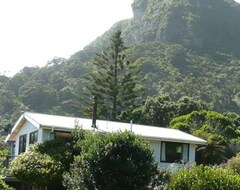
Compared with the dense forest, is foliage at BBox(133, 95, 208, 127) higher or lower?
lower

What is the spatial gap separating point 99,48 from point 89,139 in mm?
91480

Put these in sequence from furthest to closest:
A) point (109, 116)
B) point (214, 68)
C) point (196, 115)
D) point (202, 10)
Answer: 1. point (202, 10)
2. point (214, 68)
3. point (109, 116)
4. point (196, 115)

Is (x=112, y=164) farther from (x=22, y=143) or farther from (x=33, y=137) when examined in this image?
(x=22, y=143)

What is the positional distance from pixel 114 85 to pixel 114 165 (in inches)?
1310

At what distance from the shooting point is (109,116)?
177ft

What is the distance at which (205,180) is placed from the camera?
17.9 metres

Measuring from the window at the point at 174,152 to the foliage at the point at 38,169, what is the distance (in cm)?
766

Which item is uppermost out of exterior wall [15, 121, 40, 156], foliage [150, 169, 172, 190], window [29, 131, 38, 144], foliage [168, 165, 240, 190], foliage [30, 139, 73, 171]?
exterior wall [15, 121, 40, 156]

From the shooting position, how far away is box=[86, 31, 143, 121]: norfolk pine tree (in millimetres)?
53375

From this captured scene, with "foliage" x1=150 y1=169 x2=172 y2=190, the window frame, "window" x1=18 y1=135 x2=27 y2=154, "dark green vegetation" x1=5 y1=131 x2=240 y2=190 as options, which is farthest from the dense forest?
"dark green vegetation" x1=5 y1=131 x2=240 y2=190

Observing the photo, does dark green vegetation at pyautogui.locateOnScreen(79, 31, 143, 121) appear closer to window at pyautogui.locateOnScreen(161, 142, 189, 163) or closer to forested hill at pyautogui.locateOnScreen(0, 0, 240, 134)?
forested hill at pyautogui.locateOnScreen(0, 0, 240, 134)

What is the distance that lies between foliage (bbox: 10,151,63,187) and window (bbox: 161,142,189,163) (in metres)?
7.66

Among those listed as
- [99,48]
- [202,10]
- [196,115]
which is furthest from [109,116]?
[202,10]

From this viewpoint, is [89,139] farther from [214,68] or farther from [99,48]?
[99,48]
